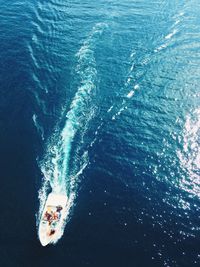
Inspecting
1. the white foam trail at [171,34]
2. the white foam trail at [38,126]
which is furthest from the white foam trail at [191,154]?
the white foam trail at [171,34]

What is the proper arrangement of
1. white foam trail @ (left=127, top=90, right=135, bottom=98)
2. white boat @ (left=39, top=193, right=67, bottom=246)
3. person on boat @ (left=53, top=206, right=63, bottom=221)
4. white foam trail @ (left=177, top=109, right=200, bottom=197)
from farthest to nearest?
white foam trail @ (left=127, top=90, right=135, bottom=98), white foam trail @ (left=177, top=109, right=200, bottom=197), person on boat @ (left=53, top=206, right=63, bottom=221), white boat @ (left=39, top=193, right=67, bottom=246)

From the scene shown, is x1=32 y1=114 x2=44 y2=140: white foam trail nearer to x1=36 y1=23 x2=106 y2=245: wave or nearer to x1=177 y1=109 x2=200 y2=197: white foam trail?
x1=36 y1=23 x2=106 y2=245: wave

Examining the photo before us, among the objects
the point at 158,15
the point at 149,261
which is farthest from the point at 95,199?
the point at 158,15

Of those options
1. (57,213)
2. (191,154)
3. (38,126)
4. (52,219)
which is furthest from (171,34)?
(52,219)

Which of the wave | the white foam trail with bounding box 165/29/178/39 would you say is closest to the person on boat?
the wave

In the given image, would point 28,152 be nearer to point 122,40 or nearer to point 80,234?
point 80,234

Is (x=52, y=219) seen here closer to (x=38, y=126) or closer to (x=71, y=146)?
A: (x=71, y=146)
